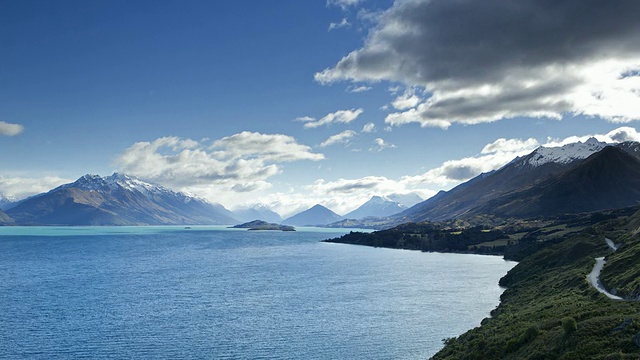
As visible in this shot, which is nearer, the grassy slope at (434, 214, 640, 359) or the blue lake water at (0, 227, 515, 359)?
the grassy slope at (434, 214, 640, 359)

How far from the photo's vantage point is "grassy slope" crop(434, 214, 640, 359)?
150 ft

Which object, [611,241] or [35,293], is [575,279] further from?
[35,293]

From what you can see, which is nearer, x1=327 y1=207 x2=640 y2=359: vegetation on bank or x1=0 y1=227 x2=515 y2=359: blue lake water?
x1=327 y1=207 x2=640 y2=359: vegetation on bank

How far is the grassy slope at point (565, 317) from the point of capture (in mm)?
45844

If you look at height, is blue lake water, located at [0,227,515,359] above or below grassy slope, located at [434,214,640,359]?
below

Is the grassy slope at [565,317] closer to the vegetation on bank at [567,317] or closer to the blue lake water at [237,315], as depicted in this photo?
the vegetation on bank at [567,317]

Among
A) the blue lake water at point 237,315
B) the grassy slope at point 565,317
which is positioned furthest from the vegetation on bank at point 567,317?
the blue lake water at point 237,315

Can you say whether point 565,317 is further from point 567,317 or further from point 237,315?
point 237,315

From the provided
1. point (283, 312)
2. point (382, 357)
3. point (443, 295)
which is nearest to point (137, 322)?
point (283, 312)

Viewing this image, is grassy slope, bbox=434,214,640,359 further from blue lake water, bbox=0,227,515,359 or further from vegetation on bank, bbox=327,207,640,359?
blue lake water, bbox=0,227,515,359

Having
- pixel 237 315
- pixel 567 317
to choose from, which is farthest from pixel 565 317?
pixel 237 315

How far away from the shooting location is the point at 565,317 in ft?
189

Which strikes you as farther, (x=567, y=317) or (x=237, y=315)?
→ (x=237, y=315)

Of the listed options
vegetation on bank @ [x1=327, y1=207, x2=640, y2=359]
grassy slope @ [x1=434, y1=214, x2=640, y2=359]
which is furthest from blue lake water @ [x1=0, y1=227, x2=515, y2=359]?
grassy slope @ [x1=434, y1=214, x2=640, y2=359]
